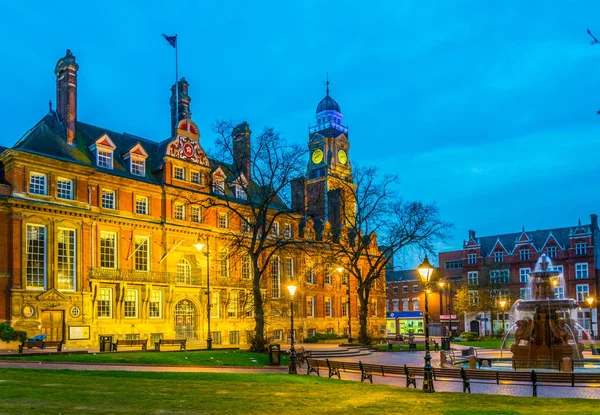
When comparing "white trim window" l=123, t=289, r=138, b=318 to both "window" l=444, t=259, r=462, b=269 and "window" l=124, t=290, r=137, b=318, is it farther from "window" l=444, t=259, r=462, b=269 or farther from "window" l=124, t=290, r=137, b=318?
"window" l=444, t=259, r=462, b=269

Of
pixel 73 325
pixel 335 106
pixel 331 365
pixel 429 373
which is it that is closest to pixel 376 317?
pixel 335 106

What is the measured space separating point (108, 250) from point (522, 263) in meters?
60.5

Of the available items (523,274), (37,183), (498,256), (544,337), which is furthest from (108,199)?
(523,274)

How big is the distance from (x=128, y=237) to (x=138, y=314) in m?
5.99

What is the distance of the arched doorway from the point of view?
170 ft

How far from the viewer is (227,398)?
1697cm

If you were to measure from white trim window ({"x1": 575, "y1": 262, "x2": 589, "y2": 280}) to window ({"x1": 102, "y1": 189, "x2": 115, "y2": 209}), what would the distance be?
60.6m

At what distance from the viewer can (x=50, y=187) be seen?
144 feet

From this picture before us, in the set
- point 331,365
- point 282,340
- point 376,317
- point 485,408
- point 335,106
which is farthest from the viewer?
point 335,106

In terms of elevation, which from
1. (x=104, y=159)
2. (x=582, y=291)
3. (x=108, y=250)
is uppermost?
(x=104, y=159)

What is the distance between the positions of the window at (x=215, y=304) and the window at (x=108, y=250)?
32.5 ft

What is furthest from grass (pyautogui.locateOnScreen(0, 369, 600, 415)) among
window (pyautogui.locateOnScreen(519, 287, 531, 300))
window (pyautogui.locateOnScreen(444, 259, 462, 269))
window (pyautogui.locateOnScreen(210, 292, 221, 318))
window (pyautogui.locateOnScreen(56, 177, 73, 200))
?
window (pyautogui.locateOnScreen(444, 259, 462, 269))

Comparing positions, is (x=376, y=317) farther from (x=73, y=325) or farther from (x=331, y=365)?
(x=331, y=365)

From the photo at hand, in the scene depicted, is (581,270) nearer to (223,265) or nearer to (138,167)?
(223,265)
